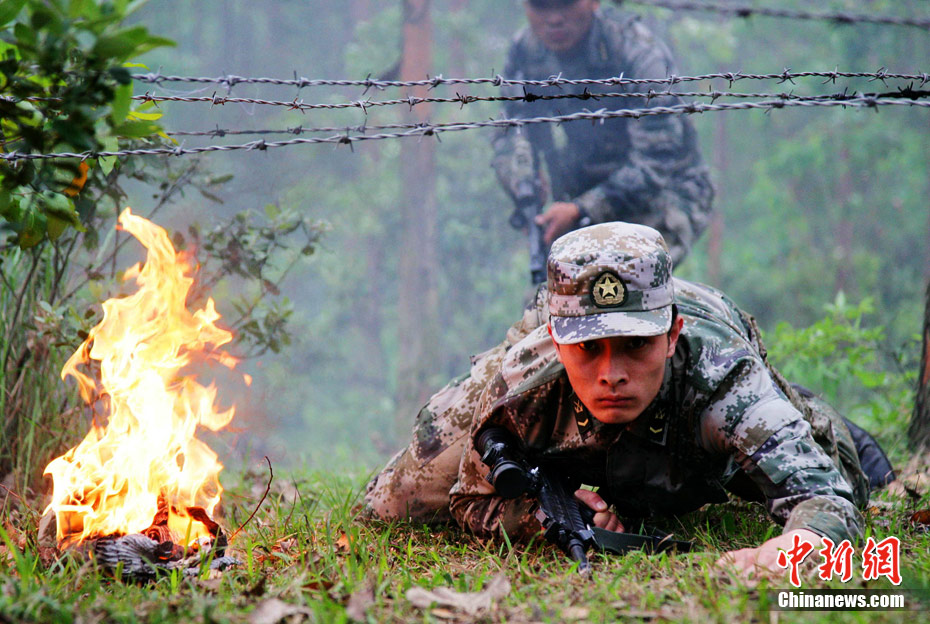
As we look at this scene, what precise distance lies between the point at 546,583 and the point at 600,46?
4091 mm

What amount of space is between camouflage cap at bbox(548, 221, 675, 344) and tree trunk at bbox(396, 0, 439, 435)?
9606 millimetres

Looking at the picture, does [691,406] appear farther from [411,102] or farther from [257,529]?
[257,529]

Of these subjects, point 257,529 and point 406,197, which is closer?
point 257,529

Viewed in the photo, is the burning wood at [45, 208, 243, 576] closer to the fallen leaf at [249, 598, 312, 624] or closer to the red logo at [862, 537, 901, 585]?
the fallen leaf at [249, 598, 312, 624]

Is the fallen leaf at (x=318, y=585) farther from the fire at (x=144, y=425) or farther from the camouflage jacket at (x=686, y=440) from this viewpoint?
the camouflage jacket at (x=686, y=440)

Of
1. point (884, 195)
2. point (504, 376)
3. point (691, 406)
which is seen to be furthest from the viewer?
point (884, 195)

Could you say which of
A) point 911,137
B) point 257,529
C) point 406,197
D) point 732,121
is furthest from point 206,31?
point 257,529

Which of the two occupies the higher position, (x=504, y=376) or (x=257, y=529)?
(x=504, y=376)

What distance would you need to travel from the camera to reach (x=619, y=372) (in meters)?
2.34

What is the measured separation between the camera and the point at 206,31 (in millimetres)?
17531

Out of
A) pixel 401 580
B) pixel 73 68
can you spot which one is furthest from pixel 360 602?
pixel 73 68

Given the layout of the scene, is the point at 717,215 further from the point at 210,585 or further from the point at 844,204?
the point at 210,585

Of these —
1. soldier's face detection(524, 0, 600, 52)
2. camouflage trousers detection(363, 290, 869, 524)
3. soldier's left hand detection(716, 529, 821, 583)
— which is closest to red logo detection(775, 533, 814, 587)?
soldier's left hand detection(716, 529, 821, 583)

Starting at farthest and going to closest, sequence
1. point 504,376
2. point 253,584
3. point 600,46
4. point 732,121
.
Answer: point 732,121, point 600,46, point 504,376, point 253,584
